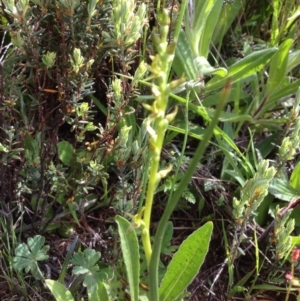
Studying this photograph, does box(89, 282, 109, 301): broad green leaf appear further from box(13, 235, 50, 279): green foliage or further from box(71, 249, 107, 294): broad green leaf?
box(13, 235, 50, 279): green foliage

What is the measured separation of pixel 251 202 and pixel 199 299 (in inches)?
13.7

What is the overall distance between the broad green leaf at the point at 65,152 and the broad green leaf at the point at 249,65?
1.62ft

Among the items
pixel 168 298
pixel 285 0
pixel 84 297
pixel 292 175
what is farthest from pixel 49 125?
pixel 285 0

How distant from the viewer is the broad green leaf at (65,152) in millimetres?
1512

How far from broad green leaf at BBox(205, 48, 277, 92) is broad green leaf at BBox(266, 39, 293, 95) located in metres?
0.12

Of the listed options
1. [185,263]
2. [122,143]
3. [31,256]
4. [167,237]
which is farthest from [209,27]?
[31,256]

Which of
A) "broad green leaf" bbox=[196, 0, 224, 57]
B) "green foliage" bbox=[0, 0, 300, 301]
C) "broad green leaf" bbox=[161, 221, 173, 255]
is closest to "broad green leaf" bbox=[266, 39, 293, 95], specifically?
"green foliage" bbox=[0, 0, 300, 301]

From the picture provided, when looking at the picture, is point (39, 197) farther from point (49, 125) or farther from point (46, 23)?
point (46, 23)

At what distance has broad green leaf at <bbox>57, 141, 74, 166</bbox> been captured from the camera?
4.96ft

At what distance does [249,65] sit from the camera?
149 cm

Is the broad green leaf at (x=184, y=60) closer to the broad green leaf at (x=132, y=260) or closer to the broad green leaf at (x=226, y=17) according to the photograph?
the broad green leaf at (x=226, y=17)

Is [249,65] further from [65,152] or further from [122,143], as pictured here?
[65,152]

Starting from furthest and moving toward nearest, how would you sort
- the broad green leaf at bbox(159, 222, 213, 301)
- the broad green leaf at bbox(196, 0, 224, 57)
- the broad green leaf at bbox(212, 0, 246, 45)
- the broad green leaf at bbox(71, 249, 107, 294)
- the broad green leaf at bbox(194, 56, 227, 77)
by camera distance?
the broad green leaf at bbox(212, 0, 246, 45) < the broad green leaf at bbox(196, 0, 224, 57) < the broad green leaf at bbox(194, 56, 227, 77) < the broad green leaf at bbox(71, 249, 107, 294) < the broad green leaf at bbox(159, 222, 213, 301)

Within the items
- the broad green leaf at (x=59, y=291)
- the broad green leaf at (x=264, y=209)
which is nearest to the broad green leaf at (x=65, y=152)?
the broad green leaf at (x=59, y=291)
